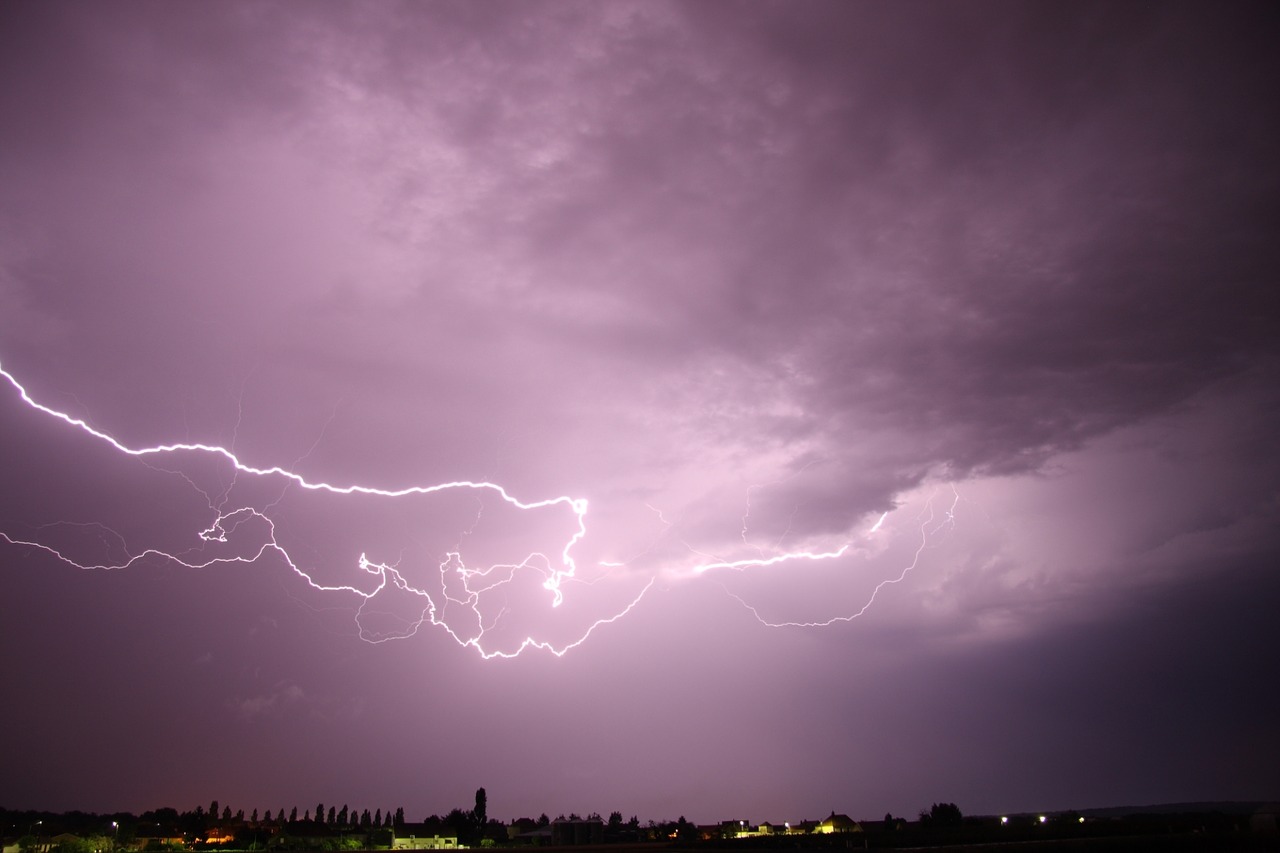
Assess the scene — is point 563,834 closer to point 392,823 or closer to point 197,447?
point 392,823

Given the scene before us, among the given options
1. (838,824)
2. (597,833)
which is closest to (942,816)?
(838,824)

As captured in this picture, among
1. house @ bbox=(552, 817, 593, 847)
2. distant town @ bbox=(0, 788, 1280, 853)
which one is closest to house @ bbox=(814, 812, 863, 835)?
distant town @ bbox=(0, 788, 1280, 853)

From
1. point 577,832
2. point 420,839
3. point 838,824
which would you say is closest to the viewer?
point 577,832

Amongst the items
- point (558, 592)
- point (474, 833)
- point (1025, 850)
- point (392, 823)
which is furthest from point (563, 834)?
point (1025, 850)

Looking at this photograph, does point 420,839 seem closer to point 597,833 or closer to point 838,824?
point 597,833

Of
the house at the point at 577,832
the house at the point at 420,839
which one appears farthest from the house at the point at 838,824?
the house at the point at 420,839

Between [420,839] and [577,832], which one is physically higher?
[577,832]

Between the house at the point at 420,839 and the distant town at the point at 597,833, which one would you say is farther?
the house at the point at 420,839

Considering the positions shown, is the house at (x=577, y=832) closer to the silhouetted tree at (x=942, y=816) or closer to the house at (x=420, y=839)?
the house at (x=420, y=839)

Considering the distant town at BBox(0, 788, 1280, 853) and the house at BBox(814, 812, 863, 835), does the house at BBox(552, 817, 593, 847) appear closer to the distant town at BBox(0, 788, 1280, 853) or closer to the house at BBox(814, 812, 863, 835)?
the distant town at BBox(0, 788, 1280, 853)
